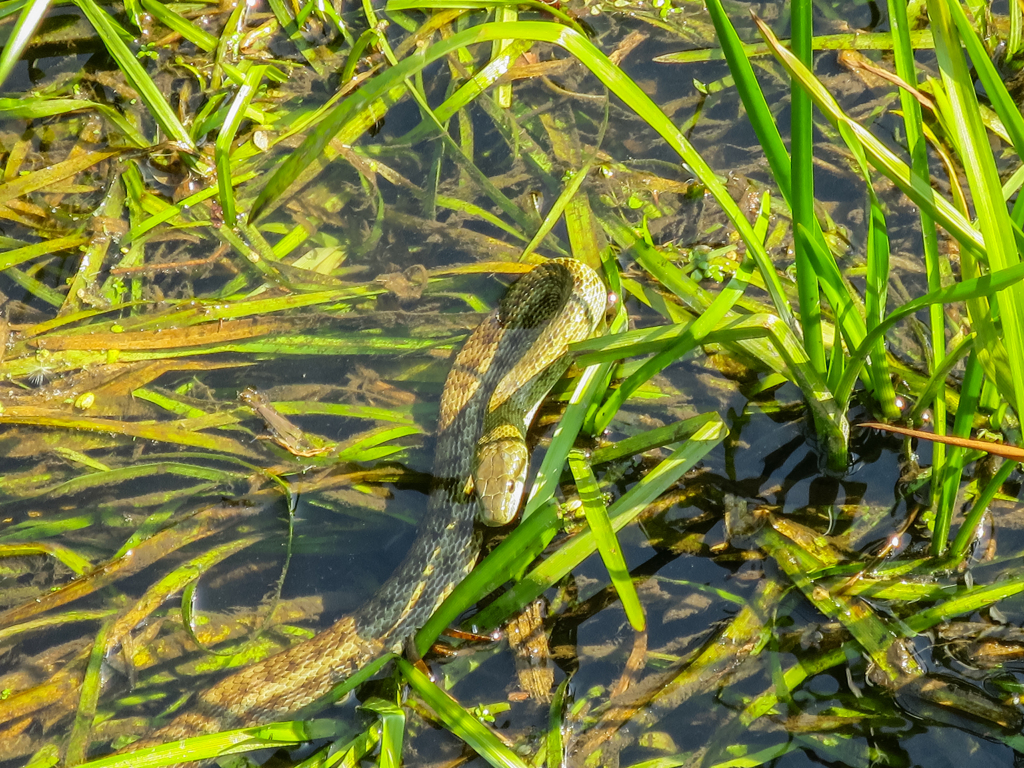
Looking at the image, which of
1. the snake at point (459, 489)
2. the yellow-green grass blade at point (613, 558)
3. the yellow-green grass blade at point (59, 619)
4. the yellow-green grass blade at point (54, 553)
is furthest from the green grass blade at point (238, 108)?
the yellow-green grass blade at point (613, 558)

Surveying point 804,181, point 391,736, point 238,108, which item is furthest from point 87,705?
point 804,181

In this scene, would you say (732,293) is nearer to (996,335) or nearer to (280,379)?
(996,335)

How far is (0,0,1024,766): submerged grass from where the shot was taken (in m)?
2.76

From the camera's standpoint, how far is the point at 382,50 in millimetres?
4855

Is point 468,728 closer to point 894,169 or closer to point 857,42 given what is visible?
point 894,169

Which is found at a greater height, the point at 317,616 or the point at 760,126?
the point at 760,126

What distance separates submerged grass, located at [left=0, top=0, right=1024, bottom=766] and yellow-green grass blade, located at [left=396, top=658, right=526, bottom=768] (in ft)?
0.06

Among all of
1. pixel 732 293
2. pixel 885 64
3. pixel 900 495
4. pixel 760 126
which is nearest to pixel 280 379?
pixel 732 293

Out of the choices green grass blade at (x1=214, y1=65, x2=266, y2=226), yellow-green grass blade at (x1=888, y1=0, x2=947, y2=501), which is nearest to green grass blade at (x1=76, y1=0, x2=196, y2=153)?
green grass blade at (x1=214, y1=65, x2=266, y2=226)

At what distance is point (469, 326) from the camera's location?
4363 millimetres

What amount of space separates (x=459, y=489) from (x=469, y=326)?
103 cm

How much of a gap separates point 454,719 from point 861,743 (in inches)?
63.4

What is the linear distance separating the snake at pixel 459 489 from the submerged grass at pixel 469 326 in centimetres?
18

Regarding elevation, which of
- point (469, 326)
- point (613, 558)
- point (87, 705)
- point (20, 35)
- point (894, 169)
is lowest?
point (87, 705)
